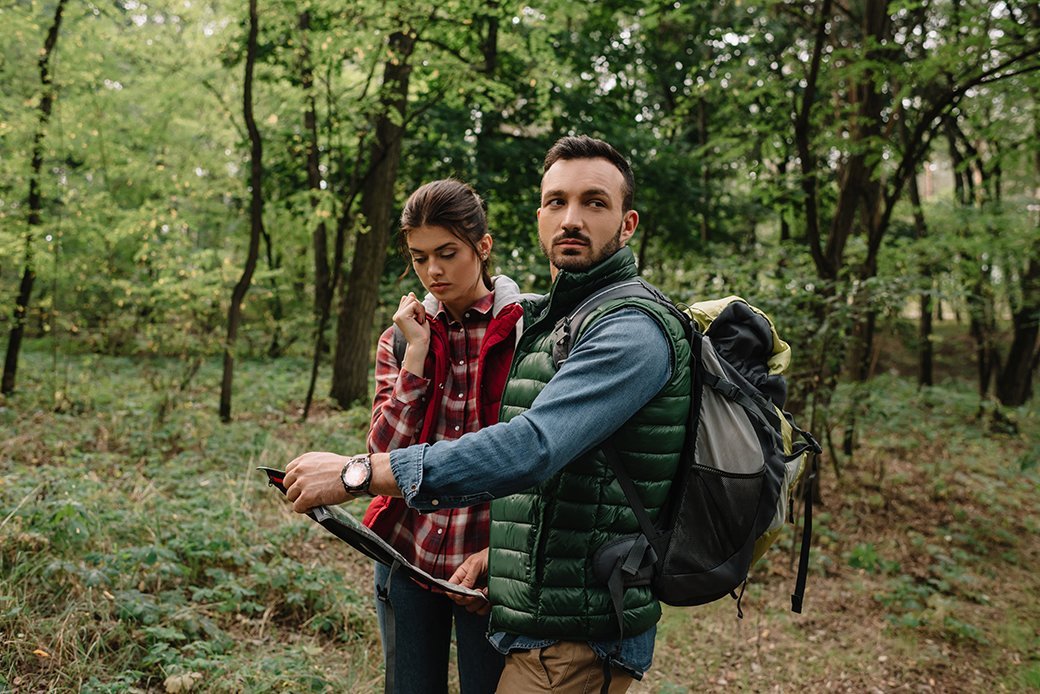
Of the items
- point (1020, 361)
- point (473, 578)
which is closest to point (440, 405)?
point (473, 578)

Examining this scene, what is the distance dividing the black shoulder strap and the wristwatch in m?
0.47

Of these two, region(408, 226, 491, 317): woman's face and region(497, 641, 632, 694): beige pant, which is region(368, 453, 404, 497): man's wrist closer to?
region(497, 641, 632, 694): beige pant

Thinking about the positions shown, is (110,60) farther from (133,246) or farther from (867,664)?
(867,664)

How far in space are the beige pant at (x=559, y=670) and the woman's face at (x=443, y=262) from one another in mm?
1016

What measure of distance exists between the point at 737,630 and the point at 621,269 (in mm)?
4283

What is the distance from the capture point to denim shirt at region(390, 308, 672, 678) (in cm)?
134

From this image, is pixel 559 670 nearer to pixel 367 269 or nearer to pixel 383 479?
pixel 383 479

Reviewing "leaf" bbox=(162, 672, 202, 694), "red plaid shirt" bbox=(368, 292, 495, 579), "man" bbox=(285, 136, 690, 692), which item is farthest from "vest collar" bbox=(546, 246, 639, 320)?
"leaf" bbox=(162, 672, 202, 694)

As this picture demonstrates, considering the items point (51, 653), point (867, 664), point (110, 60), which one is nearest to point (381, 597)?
point (51, 653)

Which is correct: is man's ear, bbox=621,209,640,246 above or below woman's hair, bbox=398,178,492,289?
below

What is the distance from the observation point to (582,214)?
175 centimetres

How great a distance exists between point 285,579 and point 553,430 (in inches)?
141

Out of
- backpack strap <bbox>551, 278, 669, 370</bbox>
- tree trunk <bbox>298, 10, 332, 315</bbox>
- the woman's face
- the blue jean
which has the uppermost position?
tree trunk <bbox>298, 10, 332, 315</bbox>

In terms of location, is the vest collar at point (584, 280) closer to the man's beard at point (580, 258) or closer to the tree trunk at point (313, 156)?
the man's beard at point (580, 258)
